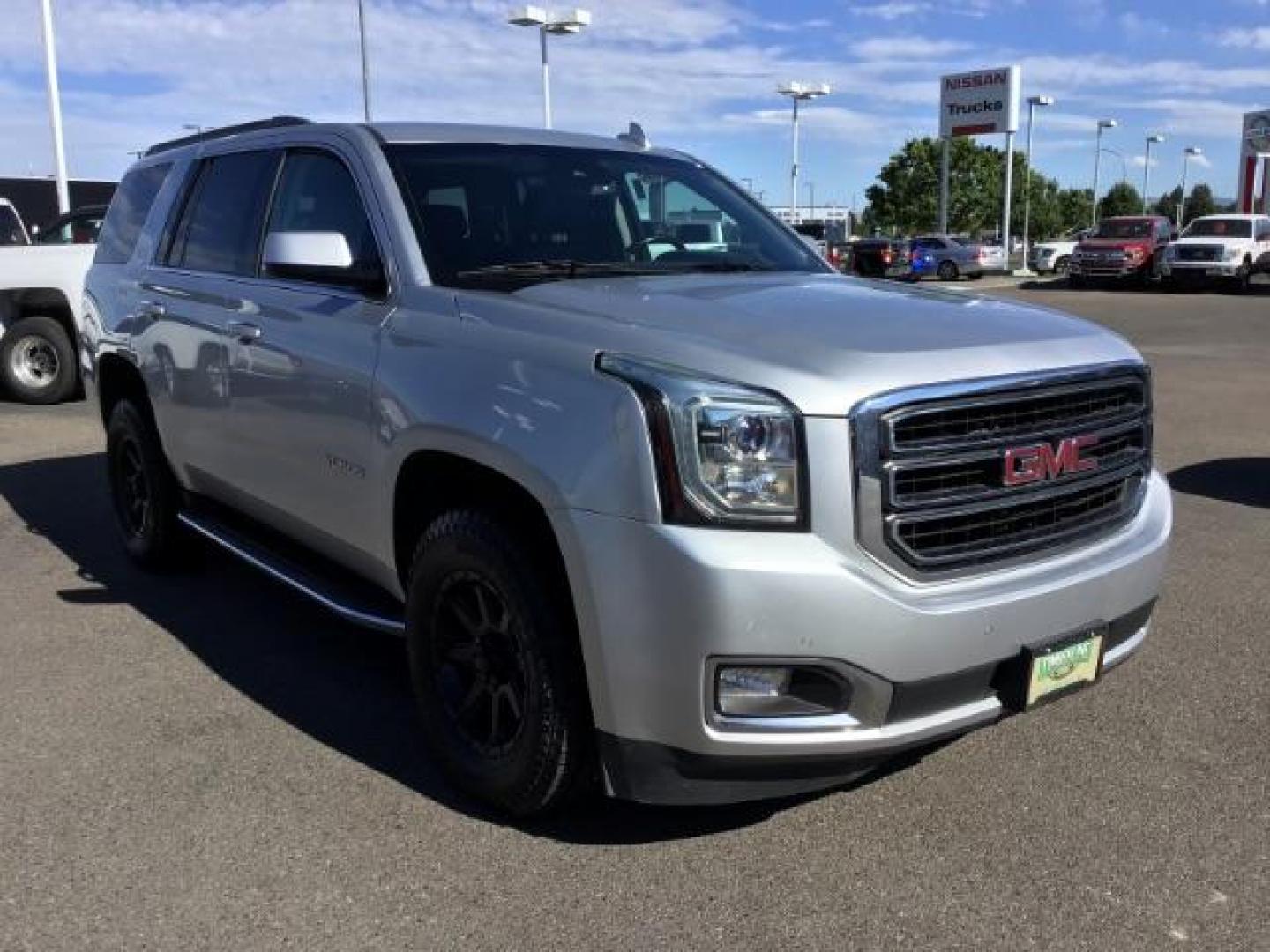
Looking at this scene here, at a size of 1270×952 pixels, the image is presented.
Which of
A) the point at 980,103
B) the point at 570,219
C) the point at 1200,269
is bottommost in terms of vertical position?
the point at 1200,269

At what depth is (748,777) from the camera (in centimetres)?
278

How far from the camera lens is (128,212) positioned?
609 cm

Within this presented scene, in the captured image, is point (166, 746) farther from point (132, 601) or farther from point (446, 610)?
point (132, 601)

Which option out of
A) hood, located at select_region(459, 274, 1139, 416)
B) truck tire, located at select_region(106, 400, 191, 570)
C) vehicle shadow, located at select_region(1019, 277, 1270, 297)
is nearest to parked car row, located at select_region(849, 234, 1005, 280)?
vehicle shadow, located at select_region(1019, 277, 1270, 297)

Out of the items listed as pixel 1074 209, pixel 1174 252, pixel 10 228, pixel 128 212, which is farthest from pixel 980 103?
pixel 1074 209

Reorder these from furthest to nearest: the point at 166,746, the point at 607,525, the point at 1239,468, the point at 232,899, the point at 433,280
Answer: the point at 1239,468 → the point at 166,746 → the point at 433,280 → the point at 232,899 → the point at 607,525

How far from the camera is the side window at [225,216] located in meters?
4.62

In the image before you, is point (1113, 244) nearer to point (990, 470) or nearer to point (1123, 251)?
point (1123, 251)

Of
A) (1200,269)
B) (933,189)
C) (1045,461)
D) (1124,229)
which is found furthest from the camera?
(933,189)

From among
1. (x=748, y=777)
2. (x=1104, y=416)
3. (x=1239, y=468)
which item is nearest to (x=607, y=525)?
(x=748, y=777)

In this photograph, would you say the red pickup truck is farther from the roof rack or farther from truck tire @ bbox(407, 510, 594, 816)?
truck tire @ bbox(407, 510, 594, 816)

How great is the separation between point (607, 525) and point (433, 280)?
1237 mm

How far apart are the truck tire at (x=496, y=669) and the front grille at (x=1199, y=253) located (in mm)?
31795

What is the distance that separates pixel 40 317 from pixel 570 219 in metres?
9.58
